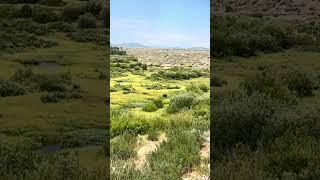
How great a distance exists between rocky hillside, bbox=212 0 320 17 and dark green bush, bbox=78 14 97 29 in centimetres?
1399

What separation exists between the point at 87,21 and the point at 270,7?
72.6ft

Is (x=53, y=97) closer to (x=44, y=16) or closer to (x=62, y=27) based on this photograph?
(x=62, y=27)

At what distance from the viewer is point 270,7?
61.2 meters

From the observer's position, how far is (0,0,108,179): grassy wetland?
32.8ft

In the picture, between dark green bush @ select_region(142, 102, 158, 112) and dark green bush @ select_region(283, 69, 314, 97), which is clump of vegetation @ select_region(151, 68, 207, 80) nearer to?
dark green bush @ select_region(283, 69, 314, 97)

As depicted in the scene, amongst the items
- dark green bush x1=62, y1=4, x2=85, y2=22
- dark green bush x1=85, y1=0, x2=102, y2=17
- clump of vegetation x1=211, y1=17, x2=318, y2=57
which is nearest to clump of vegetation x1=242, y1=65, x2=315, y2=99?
clump of vegetation x1=211, y1=17, x2=318, y2=57

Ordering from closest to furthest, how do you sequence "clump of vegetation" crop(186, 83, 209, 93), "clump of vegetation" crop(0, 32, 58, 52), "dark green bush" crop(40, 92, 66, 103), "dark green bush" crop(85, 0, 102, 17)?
"dark green bush" crop(40, 92, 66, 103)
"clump of vegetation" crop(186, 83, 209, 93)
"clump of vegetation" crop(0, 32, 58, 52)
"dark green bush" crop(85, 0, 102, 17)

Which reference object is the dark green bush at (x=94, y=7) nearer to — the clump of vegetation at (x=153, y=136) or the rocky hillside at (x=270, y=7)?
the rocky hillside at (x=270, y=7)

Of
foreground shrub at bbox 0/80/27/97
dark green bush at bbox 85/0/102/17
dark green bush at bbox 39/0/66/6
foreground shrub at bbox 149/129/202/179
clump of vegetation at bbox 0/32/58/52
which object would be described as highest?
dark green bush at bbox 39/0/66/6

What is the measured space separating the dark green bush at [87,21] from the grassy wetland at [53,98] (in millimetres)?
90

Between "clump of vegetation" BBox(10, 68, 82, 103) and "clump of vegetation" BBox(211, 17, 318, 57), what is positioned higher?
"clump of vegetation" BBox(211, 17, 318, 57)

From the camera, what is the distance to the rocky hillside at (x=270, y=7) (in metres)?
56.3

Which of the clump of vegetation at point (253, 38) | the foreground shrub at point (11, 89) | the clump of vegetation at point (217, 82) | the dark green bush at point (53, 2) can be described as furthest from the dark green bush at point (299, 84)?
the dark green bush at point (53, 2)

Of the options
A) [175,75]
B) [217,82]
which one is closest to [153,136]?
[217,82]
